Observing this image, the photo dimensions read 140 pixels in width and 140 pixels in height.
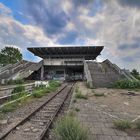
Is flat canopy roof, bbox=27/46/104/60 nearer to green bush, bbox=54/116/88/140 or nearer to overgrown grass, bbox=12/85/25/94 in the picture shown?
overgrown grass, bbox=12/85/25/94

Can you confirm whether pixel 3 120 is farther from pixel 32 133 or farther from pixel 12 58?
pixel 12 58

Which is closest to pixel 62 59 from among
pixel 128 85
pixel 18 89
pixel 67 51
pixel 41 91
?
pixel 67 51

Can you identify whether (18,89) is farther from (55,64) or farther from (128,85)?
(55,64)

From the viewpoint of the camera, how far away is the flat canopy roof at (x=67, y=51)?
5274cm

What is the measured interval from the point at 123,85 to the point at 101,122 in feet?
64.6

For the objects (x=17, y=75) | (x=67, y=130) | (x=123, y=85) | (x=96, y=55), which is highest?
(x=96, y=55)

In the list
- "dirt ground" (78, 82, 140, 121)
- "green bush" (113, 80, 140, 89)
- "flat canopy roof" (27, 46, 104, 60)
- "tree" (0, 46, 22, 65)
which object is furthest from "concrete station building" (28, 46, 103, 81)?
"dirt ground" (78, 82, 140, 121)

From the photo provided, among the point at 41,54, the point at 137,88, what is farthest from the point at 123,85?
the point at 41,54

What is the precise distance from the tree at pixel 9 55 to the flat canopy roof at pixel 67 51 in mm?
9742

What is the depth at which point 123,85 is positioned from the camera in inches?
1025

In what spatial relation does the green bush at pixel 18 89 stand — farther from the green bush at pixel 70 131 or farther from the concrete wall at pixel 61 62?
the concrete wall at pixel 61 62

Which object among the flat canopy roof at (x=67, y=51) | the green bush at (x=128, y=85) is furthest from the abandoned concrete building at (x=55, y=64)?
the green bush at (x=128, y=85)

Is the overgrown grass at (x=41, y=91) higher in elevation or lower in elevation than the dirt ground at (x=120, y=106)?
higher

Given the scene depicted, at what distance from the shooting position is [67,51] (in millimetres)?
56438
